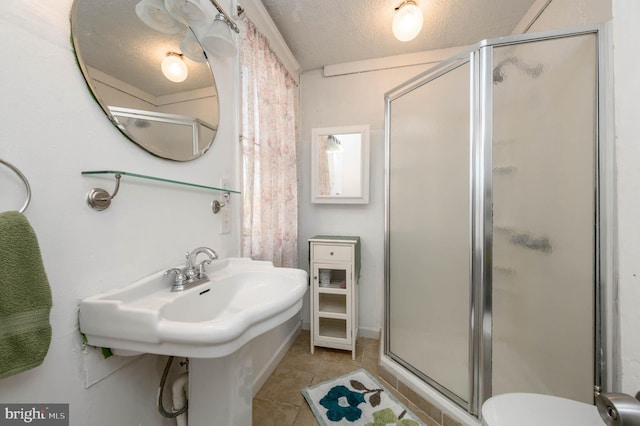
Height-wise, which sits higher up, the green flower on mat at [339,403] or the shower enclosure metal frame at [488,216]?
the shower enclosure metal frame at [488,216]

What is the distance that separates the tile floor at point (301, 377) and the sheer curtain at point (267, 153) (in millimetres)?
684

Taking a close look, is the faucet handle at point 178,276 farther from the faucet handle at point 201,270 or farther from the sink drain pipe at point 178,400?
the sink drain pipe at point 178,400

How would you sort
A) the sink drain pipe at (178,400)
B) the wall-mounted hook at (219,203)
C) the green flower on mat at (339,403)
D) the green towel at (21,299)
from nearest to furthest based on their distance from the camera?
the green towel at (21,299) < the sink drain pipe at (178,400) < the wall-mounted hook at (219,203) < the green flower on mat at (339,403)

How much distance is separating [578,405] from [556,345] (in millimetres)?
312

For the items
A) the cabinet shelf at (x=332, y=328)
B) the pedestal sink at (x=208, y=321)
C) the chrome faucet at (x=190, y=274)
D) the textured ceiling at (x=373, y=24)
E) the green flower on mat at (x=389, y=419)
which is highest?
the textured ceiling at (x=373, y=24)

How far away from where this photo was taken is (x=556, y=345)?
1013 mm

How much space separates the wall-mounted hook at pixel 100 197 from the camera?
624 mm

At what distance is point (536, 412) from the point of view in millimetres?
746

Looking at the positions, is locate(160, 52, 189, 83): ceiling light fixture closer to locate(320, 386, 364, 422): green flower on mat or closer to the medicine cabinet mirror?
the medicine cabinet mirror

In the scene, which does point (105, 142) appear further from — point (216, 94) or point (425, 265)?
point (425, 265)

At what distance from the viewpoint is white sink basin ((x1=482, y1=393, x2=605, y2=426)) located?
2.35 feet

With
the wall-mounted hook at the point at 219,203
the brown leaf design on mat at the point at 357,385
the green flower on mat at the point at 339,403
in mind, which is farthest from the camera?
the brown leaf design on mat at the point at 357,385

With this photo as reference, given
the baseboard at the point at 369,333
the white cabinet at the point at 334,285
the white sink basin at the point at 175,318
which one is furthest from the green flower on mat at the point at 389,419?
the white sink basin at the point at 175,318

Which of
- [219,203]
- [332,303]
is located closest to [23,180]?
[219,203]
